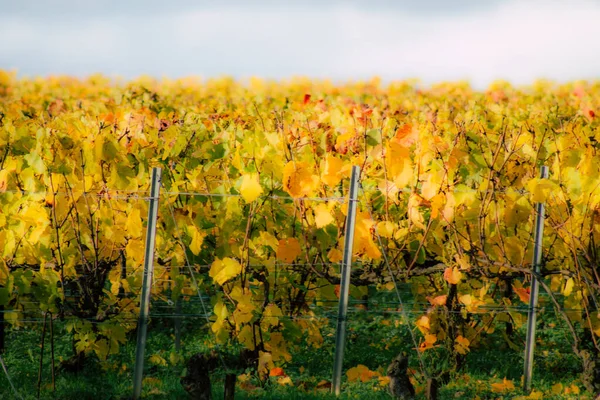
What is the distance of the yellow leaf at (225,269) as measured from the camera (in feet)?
16.3

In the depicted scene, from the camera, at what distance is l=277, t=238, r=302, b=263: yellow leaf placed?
5.15 meters

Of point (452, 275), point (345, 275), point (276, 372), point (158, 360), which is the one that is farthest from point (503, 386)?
point (158, 360)

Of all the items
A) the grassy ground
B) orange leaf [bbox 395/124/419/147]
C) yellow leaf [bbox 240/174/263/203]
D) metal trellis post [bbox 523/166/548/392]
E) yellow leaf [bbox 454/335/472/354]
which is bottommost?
the grassy ground

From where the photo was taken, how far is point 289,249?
516 centimetres

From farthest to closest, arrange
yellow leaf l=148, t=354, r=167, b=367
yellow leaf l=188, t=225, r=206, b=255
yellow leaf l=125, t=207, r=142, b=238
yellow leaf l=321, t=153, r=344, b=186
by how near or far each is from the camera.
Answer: yellow leaf l=148, t=354, r=167, b=367
yellow leaf l=188, t=225, r=206, b=255
yellow leaf l=125, t=207, r=142, b=238
yellow leaf l=321, t=153, r=344, b=186

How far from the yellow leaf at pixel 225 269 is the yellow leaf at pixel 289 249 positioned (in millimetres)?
302

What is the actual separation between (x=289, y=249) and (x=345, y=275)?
15.4 inches

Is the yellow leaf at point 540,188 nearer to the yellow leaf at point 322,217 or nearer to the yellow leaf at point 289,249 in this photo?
the yellow leaf at point 322,217

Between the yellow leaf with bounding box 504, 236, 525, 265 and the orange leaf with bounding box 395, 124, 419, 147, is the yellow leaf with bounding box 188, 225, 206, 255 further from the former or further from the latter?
the yellow leaf with bounding box 504, 236, 525, 265

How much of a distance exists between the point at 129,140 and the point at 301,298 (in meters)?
1.57

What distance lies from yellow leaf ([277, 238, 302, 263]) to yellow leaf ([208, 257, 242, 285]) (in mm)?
302

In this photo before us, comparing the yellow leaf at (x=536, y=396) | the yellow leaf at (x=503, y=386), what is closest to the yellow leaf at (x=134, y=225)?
the yellow leaf at (x=503, y=386)

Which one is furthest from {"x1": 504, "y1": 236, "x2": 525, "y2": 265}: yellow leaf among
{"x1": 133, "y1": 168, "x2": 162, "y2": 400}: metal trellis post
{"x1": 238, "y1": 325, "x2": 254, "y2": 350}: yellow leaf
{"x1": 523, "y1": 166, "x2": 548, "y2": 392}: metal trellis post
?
{"x1": 133, "y1": 168, "x2": 162, "y2": 400}: metal trellis post

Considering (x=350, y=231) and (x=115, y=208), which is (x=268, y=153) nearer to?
(x=350, y=231)
